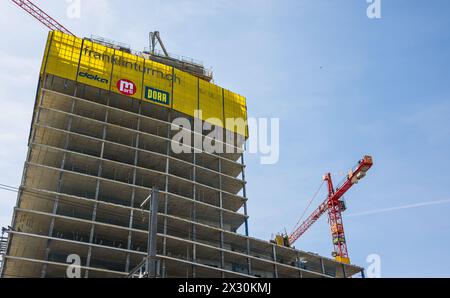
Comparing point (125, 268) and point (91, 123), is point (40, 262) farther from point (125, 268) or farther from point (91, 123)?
point (91, 123)

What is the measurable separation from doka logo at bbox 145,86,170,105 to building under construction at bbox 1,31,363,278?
19cm

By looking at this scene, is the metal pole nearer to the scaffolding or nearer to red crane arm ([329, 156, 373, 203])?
the scaffolding

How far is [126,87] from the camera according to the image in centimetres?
7725

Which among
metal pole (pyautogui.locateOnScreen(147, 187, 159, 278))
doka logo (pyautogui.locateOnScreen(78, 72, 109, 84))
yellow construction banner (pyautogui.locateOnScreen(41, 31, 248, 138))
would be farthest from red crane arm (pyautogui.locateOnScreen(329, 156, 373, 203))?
metal pole (pyautogui.locateOnScreen(147, 187, 159, 278))

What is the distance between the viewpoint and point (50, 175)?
226ft

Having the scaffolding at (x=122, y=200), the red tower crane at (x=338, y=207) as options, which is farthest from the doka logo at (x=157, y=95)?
the red tower crane at (x=338, y=207)

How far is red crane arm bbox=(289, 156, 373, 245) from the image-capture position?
324ft

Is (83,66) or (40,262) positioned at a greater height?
(83,66)

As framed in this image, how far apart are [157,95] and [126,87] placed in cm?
540

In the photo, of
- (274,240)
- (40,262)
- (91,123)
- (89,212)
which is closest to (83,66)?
(91,123)

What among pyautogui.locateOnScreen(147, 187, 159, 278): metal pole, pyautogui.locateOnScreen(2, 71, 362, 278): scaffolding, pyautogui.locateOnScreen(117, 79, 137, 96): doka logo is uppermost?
pyautogui.locateOnScreen(117, 79, 137, 96): doka logo

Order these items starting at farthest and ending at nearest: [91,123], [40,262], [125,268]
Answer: [91,123] → [125,268] → [40,262]

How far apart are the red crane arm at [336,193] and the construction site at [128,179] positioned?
2213cm
